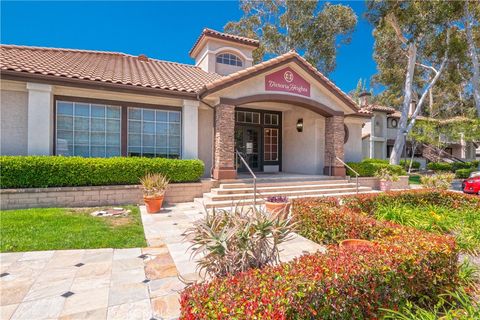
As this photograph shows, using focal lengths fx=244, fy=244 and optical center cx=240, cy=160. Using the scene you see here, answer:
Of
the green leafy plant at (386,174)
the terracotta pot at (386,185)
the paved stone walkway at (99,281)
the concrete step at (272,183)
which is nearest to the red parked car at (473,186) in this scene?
the green leafy plant at (386,174)

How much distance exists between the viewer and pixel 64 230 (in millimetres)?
5863

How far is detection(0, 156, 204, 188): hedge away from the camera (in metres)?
7.73

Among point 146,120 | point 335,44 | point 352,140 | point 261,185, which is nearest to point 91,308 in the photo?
point 261,185

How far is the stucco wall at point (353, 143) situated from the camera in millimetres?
15422

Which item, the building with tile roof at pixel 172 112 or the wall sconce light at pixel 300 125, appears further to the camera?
the wall sconce light at pixel 300 125

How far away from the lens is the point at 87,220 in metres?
6.79

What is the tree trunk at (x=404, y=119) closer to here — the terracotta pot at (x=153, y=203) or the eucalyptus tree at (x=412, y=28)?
the eucalyptus tree at (x=412, y=28)

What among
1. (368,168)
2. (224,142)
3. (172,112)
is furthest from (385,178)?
(172,112)

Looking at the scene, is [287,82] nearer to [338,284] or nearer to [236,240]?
[236,240]

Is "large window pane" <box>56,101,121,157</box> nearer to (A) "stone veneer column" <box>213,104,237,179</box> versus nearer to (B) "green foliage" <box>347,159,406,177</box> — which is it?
(A) "stone veneer column" <box>213,104,237,179</box>

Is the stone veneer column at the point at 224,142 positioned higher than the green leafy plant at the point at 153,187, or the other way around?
the stone veneer column at the point at 224,142

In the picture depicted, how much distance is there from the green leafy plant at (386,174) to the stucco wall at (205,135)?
384 inches

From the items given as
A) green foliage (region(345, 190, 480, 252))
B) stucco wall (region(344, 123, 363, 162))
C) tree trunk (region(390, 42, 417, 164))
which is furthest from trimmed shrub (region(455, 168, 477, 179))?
green foliage (region(345, 190, 480, 252))

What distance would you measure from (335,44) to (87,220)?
92.3 ft
